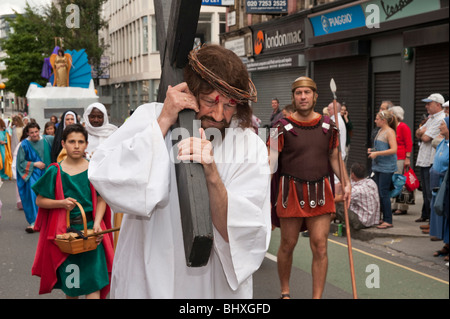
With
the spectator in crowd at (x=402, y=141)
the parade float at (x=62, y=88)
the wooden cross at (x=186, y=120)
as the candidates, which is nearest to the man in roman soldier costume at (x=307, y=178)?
the wooden cross at (x=186, y=120)

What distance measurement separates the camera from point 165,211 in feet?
7.14

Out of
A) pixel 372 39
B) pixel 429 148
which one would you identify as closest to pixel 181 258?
pixel 429 148

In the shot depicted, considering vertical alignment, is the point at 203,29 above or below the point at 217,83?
above

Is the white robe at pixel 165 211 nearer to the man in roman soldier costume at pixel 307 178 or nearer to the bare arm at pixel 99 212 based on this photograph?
the bare arm at pixel 99 212

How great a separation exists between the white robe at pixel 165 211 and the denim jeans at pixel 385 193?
7.22 m

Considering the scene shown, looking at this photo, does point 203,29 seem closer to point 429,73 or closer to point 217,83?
point 217,83

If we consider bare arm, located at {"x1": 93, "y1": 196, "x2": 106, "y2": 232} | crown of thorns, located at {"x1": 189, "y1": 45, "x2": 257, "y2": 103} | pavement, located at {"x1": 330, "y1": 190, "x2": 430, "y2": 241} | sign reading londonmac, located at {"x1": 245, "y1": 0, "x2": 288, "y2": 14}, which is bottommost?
pavement, located at {"x1": 330, "y1": 190, "x2": 430, "y2": 241}

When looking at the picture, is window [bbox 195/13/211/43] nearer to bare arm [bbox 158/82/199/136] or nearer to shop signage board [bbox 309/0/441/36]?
bare arm [bbox 158/82/199/136]

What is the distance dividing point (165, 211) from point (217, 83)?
0.49m

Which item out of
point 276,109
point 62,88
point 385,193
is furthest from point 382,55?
point 276,109

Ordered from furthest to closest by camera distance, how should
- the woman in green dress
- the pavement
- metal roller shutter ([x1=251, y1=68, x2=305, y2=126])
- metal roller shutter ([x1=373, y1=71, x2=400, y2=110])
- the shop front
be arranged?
metal roller shutter ([x1=373, y1=71, x2=400, y2=110]), the shop front, the pavement, the woman in green dress, metal roller shutter ([x1=251, y1=68, x2=305, y2=126])

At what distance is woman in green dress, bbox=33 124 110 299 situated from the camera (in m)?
4.55

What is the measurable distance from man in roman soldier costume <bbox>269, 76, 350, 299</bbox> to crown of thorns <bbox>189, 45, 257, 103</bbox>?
323 cm

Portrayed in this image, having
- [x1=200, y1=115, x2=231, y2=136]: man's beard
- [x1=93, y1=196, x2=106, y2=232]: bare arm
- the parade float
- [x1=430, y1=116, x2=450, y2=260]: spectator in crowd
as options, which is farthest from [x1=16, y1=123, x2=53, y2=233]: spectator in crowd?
[x1=200, y1=115, x2=231, y2=136]: man's beard
